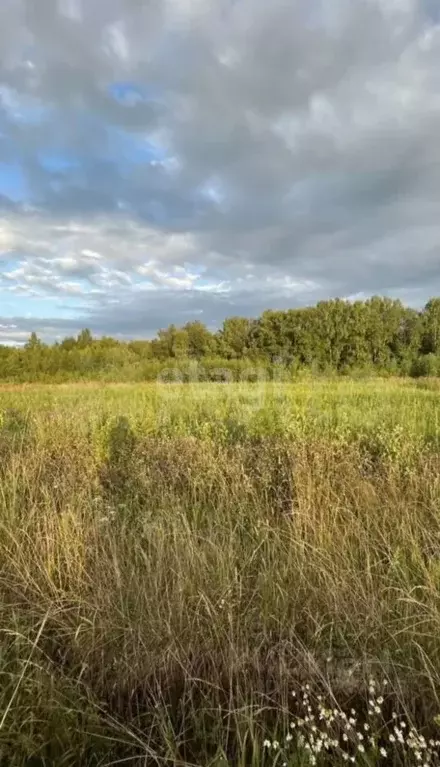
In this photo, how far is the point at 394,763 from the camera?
1282mm

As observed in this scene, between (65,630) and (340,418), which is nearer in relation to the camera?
(65,630)

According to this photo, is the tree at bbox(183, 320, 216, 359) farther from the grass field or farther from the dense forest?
the grass field

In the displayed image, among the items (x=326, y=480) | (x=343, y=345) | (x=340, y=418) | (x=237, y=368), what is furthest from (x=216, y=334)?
(x=326, y=480)

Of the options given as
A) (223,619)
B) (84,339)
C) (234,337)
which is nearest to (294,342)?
(234,337)

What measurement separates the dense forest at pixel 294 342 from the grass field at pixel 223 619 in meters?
29.7

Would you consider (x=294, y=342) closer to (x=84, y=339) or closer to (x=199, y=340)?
(x=199, y=340)

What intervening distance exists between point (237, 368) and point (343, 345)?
1527cm

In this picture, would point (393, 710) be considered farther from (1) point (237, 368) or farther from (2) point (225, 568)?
(1) point (237, 368)

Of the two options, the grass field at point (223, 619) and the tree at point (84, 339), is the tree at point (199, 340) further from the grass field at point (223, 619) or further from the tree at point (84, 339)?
the grass field at point (223, 619)

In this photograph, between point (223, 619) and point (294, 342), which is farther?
point (294, 342)

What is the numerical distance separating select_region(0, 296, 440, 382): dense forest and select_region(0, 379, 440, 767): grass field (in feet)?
97.4

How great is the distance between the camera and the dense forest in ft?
109

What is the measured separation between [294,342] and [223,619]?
37.9m

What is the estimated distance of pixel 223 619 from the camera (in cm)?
192
